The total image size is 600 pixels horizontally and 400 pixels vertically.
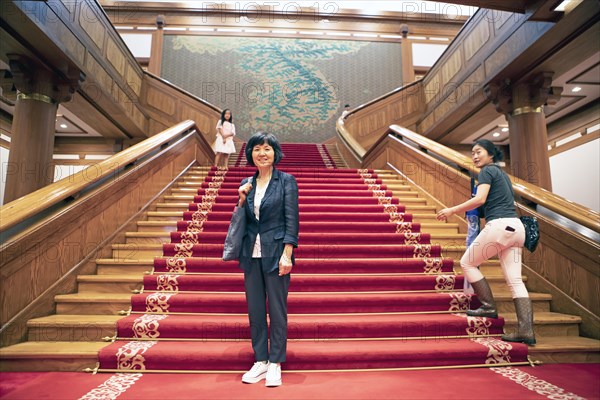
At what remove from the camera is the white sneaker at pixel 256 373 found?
80.4 inches

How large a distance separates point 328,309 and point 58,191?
2.15m

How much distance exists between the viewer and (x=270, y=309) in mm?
2094

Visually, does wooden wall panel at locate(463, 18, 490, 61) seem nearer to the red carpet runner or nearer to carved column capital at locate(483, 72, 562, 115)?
carved column capital at locate(483, 72, 562, 115)

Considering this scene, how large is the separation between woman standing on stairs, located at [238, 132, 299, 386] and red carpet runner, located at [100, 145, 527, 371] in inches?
8.4

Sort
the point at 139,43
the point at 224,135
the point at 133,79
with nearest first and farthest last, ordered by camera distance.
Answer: the point at 224,135
the point at 133,79
the point at 139,43

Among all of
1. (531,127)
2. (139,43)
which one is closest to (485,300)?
(531,127)

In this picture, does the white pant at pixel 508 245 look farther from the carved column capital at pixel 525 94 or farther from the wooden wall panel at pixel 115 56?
the wooden wall panel at pixel 115 56

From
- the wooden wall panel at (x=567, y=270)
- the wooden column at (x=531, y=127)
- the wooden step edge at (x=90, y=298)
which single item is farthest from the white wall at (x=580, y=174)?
the wooden step edge at (x=90, y=298)

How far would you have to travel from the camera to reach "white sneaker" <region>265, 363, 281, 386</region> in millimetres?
2000

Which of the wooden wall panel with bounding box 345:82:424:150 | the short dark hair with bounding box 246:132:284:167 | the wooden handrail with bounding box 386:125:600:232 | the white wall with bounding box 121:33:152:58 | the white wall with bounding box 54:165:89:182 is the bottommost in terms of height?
the wooden handrail with bounding box 386:125:600:232

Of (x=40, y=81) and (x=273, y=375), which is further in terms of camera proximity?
(x=40, y=81)

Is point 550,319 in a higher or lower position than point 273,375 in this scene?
higher

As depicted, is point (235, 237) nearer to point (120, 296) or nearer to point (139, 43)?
point (120, 296)

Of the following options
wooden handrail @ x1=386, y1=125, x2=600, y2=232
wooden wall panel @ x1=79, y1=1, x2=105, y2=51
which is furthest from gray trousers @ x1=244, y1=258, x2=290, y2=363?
wooden wall panel @ x1=79, y1=1, x2=105, y2=51
